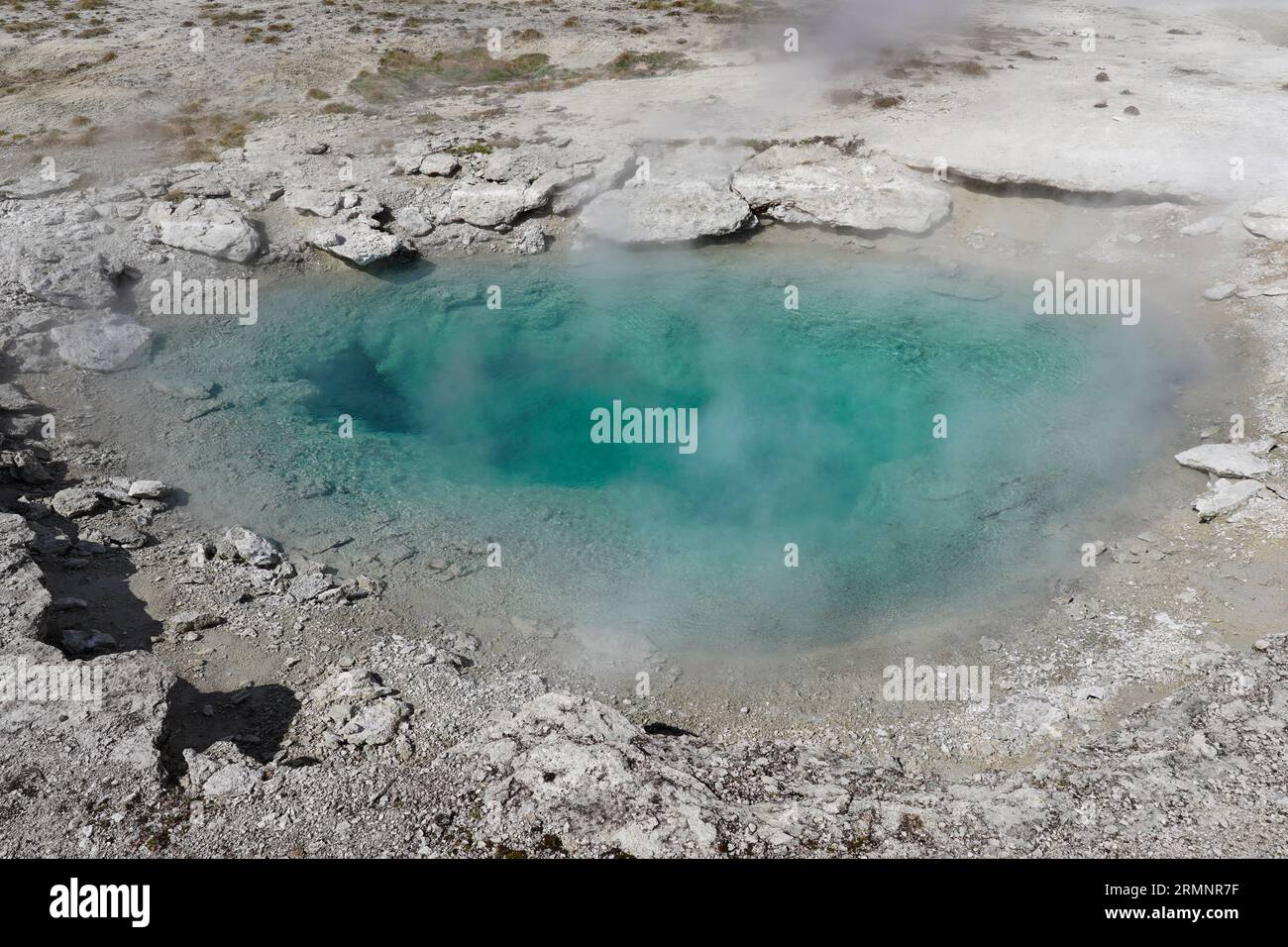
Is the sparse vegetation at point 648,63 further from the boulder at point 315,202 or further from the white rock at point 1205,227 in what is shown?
the white rock at point 1205,227

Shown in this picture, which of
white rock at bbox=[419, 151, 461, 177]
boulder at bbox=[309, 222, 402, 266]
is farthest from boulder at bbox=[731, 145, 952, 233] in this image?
boulder at bbox=[309, 222, 402, 266]

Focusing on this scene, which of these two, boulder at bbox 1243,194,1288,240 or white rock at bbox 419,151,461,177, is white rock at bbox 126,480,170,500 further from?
boulder at bbox 1243,194,1288,240

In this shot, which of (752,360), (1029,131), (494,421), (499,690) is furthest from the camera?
(1029,131)

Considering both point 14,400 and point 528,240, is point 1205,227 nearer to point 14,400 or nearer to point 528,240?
point 528,240

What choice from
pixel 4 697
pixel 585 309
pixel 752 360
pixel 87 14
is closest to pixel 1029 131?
pixel 752 360
